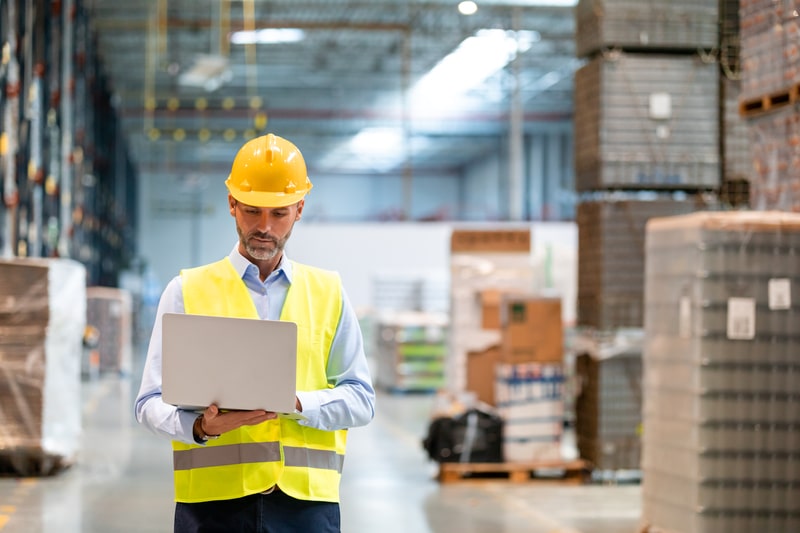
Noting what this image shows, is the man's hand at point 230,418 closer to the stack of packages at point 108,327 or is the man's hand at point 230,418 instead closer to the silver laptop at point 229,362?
the silver laptop at point 229,362

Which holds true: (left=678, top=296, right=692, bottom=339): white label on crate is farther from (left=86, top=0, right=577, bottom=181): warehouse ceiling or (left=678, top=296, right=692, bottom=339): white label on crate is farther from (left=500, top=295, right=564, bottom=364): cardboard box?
(left=86, top=0, right=577, bottom=181): warehouse ceiling

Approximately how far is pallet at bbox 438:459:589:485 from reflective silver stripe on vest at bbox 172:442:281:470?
22.7ft

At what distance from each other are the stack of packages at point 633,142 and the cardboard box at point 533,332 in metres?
0.33

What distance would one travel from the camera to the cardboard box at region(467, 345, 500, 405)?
11.0 m

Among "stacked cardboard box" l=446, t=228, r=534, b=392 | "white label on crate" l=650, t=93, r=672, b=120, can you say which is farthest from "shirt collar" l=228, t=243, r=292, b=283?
"stacked cardboard box" l=446, t=228, r=534, b=392

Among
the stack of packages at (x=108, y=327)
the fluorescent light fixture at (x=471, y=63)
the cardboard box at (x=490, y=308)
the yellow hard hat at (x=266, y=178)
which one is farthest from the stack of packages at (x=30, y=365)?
the fluorescent light fixture at (x=471, y=63)

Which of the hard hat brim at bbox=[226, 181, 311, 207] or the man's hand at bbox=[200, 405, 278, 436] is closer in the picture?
the man's hand at bbox=[200, 405, 278, 436]

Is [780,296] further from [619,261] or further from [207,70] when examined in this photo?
[207,70]

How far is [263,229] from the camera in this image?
281 cm

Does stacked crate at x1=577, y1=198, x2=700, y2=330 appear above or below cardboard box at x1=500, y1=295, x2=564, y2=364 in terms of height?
above

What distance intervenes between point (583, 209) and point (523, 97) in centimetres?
2447

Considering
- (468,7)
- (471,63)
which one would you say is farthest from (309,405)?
(471,63)

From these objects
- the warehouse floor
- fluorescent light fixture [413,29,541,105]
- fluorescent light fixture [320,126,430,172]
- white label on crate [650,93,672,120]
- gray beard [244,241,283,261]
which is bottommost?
the warehouse floor

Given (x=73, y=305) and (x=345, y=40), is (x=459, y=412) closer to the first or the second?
(x=73, y=305)
